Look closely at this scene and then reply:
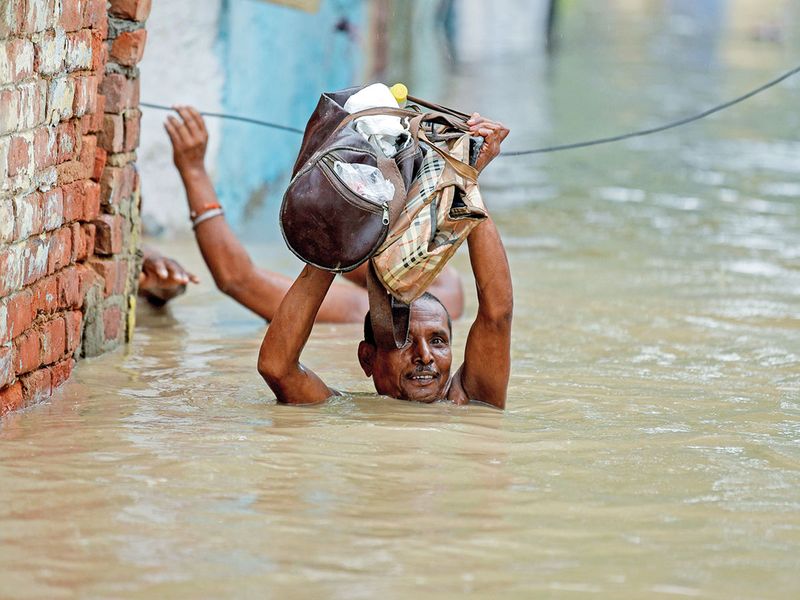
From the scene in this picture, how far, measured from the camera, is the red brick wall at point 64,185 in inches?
145

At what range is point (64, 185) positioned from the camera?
13.9 feet

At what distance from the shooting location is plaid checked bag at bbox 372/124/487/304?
3672 mm

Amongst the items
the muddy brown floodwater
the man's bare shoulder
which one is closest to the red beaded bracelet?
the muddy brown floodwater

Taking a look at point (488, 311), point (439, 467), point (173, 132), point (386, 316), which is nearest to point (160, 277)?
point (173, 132)

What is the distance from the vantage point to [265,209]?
9.14m

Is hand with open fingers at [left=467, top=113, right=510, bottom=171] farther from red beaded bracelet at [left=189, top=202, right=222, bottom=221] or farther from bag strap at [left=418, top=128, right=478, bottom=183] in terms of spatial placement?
red beaded bracelet at [left=189, top=202, right=222, bottom=221]

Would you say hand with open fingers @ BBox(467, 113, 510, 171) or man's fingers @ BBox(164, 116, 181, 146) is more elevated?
hand with open fingers @ BBox(467, 113, 510, 171)

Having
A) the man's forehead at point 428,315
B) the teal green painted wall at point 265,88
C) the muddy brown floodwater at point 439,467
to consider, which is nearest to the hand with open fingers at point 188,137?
the muddy brown floodwater at point 439,467

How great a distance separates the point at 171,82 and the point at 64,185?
353 cm

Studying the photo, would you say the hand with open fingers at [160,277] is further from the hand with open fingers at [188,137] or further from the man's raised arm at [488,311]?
the man's raised arm at [488,311]

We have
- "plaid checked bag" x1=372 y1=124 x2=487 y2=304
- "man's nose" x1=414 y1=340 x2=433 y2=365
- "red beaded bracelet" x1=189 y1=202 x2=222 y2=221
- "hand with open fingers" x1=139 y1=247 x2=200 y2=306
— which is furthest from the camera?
"hand with open fingers" x1=139 y1=247 x2=200 y2=306

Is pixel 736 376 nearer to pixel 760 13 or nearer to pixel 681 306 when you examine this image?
pixel 681 306

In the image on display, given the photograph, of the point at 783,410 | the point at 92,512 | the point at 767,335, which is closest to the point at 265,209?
the point at 767,335

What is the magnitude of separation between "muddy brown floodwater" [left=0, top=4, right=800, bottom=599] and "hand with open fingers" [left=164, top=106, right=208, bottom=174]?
Answer: 28.0 inches
